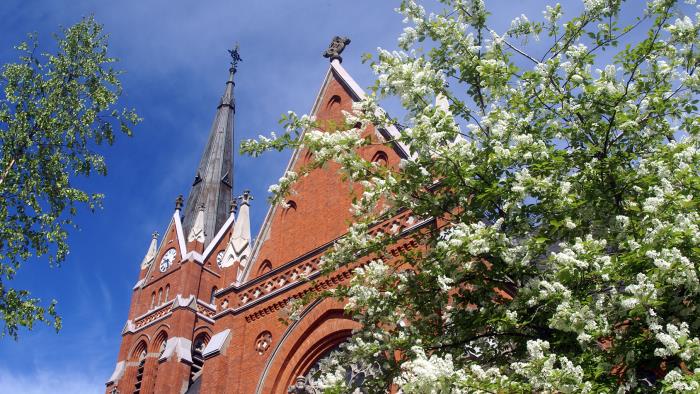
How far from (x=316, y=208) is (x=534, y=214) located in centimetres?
1122

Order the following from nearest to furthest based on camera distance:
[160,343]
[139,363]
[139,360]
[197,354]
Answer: [197,354] < [160,343] < [139,363] < [139,360]

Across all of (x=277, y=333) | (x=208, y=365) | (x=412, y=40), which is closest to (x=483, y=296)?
(x=412, y=40)

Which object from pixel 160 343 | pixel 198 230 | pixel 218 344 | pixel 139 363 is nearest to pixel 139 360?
pixel 139 363

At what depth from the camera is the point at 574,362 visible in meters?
6.12

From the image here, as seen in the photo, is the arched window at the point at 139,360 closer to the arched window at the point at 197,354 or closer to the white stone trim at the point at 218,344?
the arched window at the point at 197,354

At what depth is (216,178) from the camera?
43.1 meters

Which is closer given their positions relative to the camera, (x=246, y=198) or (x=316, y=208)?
(x=316, y=208)

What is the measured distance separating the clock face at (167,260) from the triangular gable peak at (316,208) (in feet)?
64.8

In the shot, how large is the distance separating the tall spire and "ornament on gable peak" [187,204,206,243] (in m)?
0.99

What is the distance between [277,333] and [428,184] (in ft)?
31.5

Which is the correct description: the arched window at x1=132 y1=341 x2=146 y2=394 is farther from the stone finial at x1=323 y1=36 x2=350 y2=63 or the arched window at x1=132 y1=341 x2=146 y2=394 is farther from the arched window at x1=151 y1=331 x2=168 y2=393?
the stone finial at x1=323 y1=36 x2=350 y2=63

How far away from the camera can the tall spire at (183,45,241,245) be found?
4088 centimetres

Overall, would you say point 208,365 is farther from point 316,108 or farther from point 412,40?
point 412,40

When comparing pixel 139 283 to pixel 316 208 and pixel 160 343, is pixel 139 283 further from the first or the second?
pixel 316 208
